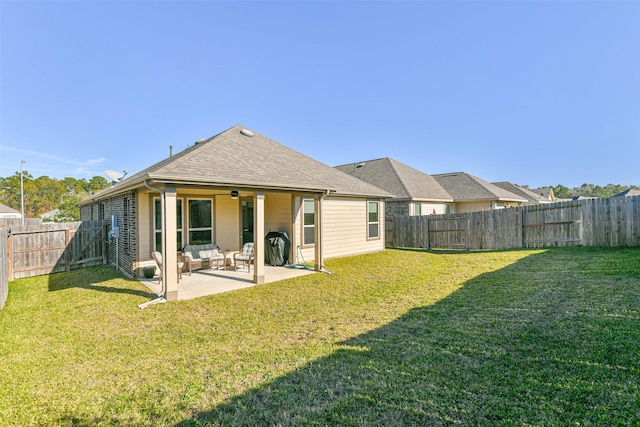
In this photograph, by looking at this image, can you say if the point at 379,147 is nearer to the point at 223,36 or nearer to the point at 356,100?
the point at 356,100

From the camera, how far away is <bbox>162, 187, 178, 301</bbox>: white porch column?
20.7 feet

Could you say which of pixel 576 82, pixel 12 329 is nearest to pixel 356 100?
pixel 576 82

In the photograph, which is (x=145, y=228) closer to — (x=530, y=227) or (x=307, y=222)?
(x=307, y=222)

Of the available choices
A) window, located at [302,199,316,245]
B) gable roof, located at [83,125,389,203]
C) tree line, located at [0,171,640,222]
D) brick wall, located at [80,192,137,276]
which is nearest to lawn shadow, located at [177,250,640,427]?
gable roof, located at [83,125,389,203]

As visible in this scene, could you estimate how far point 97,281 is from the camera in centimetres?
862

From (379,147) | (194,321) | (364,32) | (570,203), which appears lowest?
(194,321)

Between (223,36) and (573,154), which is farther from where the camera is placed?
(573,154)

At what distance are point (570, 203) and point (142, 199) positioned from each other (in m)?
14.8

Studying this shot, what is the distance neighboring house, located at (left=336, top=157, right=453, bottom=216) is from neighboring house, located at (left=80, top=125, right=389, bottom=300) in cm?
402

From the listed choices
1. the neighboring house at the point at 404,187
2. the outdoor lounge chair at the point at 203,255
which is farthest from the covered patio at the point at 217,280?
the neighboring house at the point at 404,187

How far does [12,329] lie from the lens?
5008 millimetres

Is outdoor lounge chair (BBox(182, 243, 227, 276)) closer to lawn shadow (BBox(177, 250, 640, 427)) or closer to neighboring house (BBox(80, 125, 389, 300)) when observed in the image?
neighboring house (BBox(80, 125, 389, 300))

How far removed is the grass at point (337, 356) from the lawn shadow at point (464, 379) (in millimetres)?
16

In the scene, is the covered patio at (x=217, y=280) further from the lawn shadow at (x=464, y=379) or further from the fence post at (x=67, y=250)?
the fence post at (x=67, y=250)
